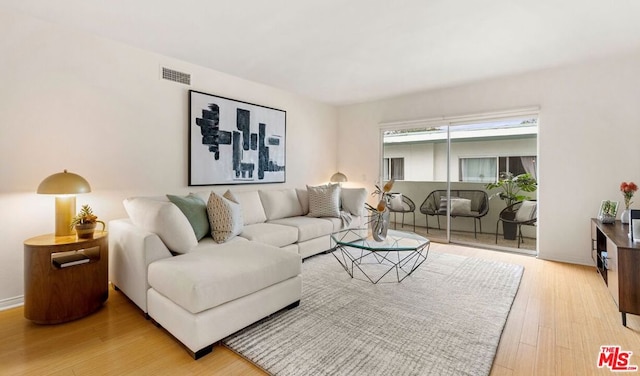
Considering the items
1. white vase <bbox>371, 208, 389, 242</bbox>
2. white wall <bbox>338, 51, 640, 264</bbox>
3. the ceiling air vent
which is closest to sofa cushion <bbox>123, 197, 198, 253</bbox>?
the ceiling air vent

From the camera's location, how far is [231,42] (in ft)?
9.66

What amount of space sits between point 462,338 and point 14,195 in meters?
3.57

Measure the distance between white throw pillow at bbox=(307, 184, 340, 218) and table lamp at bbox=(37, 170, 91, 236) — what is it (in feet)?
8.31

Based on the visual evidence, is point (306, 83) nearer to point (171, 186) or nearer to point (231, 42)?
point (231, 42)

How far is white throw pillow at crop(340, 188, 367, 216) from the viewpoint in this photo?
4.35 metres

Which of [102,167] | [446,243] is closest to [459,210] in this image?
[446,243]

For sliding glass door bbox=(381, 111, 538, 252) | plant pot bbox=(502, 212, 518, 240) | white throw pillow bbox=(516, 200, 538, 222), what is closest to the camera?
white throw pillow bbox=(516, 200, 538, 222)

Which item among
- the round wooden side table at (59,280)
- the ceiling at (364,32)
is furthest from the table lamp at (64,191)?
the ceiling at (364,32)

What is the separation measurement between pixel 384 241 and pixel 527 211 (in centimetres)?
259

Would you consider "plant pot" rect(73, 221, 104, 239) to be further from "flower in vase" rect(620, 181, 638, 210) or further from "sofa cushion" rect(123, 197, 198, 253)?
"flower in vase" rect(620, 181, 638, 210)

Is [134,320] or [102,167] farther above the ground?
[102,167]

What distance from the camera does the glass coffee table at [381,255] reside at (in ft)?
9.04

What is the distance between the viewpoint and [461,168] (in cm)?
466

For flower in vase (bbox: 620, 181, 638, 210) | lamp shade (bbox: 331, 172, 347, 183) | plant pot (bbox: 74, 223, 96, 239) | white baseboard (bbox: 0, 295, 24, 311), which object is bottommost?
white baseboard (bbox: 0, 295, 24, 311)
